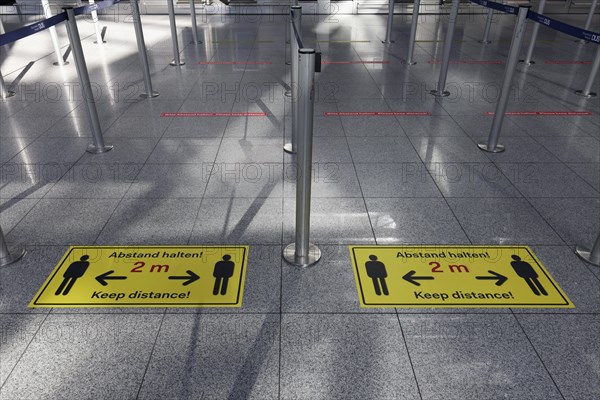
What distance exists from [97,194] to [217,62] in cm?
541

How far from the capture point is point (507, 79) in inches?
184

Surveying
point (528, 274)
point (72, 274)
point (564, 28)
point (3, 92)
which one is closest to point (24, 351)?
point (72, 274)

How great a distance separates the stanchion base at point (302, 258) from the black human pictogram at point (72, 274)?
4.85 feet

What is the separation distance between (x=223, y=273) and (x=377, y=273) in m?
1.11

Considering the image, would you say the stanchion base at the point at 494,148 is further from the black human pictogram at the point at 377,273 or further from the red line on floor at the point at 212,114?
the red line on floor at the point at 212,114

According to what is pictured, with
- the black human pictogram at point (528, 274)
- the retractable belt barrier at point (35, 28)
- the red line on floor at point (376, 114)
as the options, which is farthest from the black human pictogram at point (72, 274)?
the red line on floor at point (376, 114)

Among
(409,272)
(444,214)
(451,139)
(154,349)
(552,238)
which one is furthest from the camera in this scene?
(451,139)

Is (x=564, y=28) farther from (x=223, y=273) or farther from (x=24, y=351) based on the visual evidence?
(x=24, y=351)

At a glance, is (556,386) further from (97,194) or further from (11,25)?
(11,25)

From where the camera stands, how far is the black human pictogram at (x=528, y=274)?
10.0ft

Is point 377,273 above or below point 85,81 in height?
below

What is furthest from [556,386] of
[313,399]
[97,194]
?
[97,194]

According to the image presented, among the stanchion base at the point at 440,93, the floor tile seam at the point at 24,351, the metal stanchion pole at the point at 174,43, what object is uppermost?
the metal stanchion pole at the point at 174,43

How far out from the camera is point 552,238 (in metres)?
3.59
